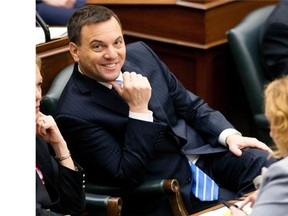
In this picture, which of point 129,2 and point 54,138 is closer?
point 54,138

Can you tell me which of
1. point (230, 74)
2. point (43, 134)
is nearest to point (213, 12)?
point (230, 74)

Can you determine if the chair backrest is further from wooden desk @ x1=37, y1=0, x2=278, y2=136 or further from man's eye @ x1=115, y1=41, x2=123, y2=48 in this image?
wooden desk @ x1=37, y1=0, x2=278, y2=136

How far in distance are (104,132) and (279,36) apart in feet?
4.98

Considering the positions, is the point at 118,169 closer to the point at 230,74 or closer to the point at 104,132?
the point at 104,132

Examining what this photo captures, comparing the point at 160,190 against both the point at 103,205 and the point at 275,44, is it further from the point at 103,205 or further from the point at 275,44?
the point at 275,44

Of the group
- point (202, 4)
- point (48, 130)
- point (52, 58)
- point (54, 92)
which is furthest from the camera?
point (202, 4)

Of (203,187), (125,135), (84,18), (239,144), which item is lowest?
(203,187)

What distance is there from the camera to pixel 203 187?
2947 millimetres

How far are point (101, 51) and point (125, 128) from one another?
30 centimetres

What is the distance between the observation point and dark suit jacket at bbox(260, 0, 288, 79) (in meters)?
3.88

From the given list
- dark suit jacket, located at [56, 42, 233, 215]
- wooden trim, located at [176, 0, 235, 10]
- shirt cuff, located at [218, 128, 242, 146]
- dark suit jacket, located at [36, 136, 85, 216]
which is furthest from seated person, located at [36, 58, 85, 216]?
wooden trim, located at [176, 0, 235, 10]

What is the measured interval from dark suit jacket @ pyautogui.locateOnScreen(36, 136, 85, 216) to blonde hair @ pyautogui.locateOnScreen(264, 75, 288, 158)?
34.9 inches

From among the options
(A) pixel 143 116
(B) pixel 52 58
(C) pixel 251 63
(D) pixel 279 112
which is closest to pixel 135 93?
(A) pixel 143 116

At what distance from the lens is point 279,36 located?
3900 millimetres
